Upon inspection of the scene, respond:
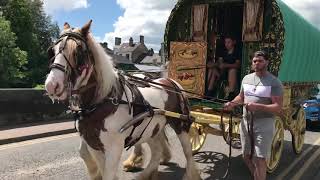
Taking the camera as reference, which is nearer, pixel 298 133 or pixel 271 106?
pixel 271 106

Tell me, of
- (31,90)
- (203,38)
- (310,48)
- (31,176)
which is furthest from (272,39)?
(31,90)

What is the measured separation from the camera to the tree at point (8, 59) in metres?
55.2

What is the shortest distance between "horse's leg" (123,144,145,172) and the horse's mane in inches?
104

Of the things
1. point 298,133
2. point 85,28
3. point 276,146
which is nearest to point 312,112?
point 298,133

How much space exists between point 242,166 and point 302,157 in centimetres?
198

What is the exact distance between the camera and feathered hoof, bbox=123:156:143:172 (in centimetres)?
788

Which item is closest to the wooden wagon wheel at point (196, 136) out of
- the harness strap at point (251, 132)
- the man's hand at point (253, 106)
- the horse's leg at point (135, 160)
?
the horse's leg at point (135, 160)

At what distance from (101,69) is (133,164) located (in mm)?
3062

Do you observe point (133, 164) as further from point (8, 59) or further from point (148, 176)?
point (8, 59)

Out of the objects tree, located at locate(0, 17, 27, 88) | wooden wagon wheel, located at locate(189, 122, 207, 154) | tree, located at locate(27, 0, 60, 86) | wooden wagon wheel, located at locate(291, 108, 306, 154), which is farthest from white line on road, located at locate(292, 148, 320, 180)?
tree, located at locate(27, 0, 60, 86)

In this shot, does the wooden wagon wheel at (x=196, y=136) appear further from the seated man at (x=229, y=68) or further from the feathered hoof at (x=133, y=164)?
the feathered hoof at (x=133, y=164)

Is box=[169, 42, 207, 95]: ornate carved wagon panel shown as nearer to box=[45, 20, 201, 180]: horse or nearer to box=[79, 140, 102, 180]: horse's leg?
box=[45, 20, 201, 180]: horse

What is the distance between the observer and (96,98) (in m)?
5.29

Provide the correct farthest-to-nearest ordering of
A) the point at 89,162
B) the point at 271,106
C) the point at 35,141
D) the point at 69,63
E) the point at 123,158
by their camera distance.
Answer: the point at 35,141
the point at 123,158
the point at 271,106
the point at 89,162
the point at 69,63
